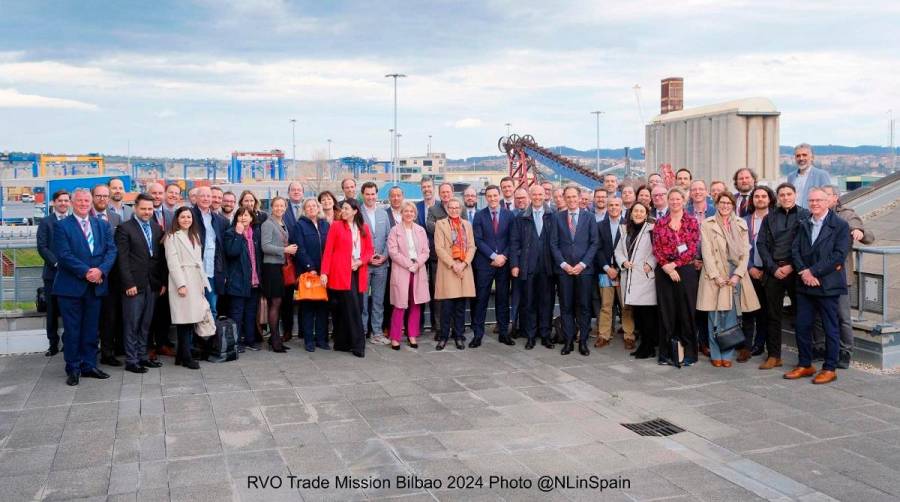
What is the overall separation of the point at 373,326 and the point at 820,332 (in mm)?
4644

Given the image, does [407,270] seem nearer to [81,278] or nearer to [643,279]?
[643,279]

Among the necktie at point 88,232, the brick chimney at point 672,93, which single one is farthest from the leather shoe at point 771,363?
the brick chimney at point 672,93

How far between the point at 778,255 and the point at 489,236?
295 cm

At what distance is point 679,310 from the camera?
7.61 m

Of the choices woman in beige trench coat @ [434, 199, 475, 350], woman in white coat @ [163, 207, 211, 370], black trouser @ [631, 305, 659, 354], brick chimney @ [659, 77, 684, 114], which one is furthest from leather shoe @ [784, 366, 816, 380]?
brick chimney @ [659, 77, 684, 114]

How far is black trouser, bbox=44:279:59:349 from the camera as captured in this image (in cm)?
776

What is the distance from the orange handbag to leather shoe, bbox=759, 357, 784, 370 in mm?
4413

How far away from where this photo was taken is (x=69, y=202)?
7.25 m

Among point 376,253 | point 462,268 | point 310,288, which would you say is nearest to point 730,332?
point 462,268

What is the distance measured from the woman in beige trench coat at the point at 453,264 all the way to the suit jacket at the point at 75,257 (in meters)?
3.32

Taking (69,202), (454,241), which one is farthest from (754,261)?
(69,202)

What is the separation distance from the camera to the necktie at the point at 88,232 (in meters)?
6.95

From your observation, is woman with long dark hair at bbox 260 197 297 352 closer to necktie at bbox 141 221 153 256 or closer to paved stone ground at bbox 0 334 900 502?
paved stone ground at bbox 0 334 900 502

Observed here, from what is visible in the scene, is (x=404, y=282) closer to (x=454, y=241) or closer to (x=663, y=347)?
(x=454, y=241)
